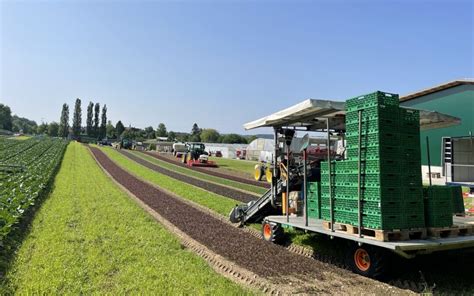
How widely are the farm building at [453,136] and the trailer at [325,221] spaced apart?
15269mm

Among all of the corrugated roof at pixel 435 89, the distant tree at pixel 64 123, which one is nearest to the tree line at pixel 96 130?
the distant tree at pixel 64 123

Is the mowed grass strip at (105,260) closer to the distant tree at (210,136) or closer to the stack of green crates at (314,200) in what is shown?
the stack of green crates at (314,200)

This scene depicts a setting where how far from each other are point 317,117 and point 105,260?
5.62 meters

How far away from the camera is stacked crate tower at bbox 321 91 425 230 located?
20.1 ft

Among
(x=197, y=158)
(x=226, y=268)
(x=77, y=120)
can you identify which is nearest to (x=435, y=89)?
(x=226, y=268)

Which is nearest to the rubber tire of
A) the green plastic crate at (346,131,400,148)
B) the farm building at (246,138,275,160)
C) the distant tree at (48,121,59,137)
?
the green plastic crate at (346,131,400,148)

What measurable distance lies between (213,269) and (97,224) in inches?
185

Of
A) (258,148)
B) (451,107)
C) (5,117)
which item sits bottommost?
(258,148)

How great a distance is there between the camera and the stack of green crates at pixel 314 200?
7883mm

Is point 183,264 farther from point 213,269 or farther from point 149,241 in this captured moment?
point 149,241

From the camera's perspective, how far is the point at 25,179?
16.8 m

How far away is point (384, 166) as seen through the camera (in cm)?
616

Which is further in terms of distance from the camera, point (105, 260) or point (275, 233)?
point (275, 233)

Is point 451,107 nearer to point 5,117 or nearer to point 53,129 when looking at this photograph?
point 53,129
